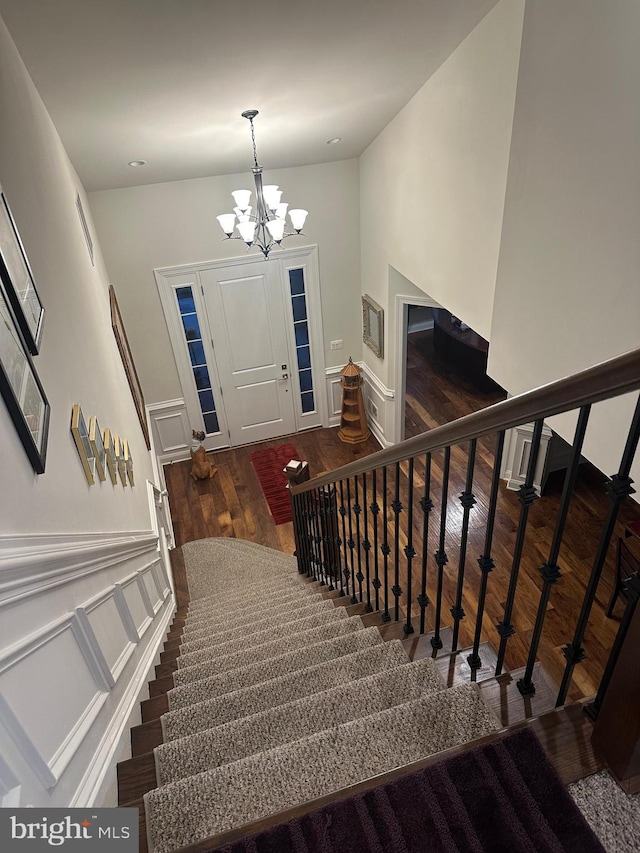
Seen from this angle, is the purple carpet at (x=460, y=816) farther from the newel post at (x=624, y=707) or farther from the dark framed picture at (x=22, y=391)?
the dark framed picture at (x=22, y=391)

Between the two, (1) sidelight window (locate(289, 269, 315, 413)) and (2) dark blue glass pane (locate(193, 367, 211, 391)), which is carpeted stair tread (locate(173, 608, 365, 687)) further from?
(1) sidelight window (locate(289, 269, 315, 413))

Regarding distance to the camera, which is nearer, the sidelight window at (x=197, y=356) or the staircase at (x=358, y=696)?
the staircase at (x=358, y=696)

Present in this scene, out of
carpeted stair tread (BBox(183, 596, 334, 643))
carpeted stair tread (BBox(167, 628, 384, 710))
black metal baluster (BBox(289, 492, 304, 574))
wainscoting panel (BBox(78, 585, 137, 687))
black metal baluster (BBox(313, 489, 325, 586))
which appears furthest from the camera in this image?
black metal baluster (BBox(289, 492, 304, 574))

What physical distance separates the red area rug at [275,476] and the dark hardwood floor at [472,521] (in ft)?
0.28

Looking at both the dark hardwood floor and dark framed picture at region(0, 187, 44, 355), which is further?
the dark hardwood floor

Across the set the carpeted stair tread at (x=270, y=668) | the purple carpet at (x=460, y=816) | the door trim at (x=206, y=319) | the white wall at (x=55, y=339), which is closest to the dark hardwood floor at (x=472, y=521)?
the door trim at (x=206, y=319)

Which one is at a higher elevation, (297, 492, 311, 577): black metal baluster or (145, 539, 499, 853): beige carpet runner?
(145, 539, 499, 853): beige carpet runner

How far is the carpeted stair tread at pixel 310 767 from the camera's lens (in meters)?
1.23

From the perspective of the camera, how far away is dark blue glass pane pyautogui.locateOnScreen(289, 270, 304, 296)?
18.9 feet

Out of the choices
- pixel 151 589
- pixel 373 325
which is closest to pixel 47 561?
pixel 151 589

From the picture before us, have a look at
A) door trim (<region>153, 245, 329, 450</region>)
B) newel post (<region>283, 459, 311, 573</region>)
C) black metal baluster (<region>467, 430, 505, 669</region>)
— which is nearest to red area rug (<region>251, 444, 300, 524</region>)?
door trim (<region>153, 245, 329, 450</region>)

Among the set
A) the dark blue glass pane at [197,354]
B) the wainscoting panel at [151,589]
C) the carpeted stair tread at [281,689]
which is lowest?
the wainscoting panel at [151,589]

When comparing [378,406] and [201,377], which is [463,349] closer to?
[378,406]

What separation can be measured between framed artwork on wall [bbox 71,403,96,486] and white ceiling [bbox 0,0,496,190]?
1.50 m
